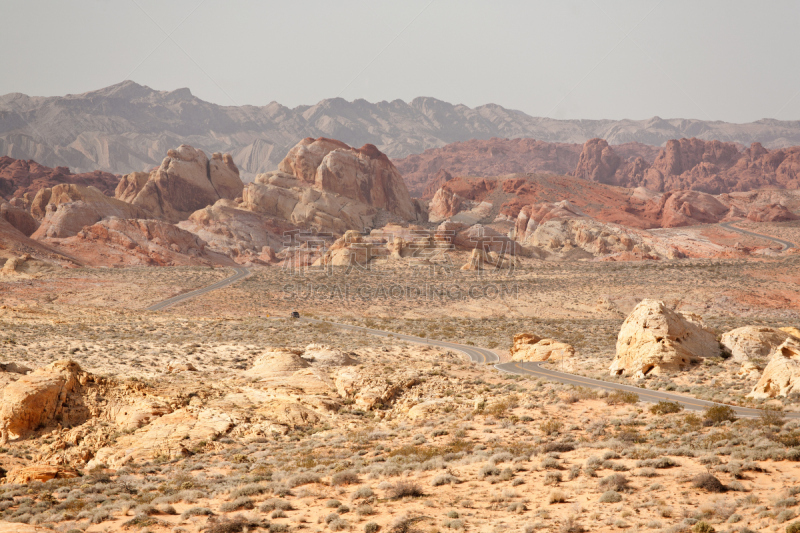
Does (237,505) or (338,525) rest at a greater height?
(338,525)

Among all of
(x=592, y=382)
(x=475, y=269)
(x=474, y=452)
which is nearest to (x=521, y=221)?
(x=475, y=269)

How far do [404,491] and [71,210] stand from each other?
99.0 m

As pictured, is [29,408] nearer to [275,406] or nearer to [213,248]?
[275,406]

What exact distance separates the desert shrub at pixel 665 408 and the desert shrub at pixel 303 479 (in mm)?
11591

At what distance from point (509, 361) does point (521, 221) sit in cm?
8732

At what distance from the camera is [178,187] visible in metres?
111

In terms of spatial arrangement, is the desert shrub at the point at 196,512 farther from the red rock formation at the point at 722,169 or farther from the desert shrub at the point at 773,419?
the red rock formation at the point at 722,169

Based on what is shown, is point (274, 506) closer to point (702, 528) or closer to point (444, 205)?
point (702, 528)

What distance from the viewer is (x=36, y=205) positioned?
330 ft

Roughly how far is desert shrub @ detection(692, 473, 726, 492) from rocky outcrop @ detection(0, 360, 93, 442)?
20.9m

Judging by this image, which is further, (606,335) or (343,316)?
(343,316)

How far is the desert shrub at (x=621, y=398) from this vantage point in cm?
Result: 1988

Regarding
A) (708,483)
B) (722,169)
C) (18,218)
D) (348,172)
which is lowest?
(708,483)

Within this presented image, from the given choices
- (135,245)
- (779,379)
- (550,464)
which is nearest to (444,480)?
(550,464)
